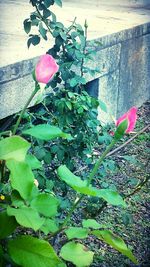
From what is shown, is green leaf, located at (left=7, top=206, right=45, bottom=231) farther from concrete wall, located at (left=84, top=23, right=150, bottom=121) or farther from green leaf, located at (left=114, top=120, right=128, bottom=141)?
concrete wall, located at (left=84, top=23, right=150, bottom=121)

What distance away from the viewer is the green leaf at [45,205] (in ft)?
3.44

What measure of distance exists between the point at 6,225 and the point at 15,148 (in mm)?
172

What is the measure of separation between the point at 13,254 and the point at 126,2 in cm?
467

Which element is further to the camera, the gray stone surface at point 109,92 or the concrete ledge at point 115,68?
the gray stone surface at point 109,92

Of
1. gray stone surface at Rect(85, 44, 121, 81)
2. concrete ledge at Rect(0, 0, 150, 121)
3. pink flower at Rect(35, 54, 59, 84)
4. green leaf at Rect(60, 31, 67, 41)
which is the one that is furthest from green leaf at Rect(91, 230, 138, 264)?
gray stone surface at Rect(85, 44, 121, 81)

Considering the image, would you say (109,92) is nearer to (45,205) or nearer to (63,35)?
(63,35)

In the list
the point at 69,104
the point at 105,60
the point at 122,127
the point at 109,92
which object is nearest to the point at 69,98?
the point at 69,104

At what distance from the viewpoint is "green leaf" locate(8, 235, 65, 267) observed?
1.00m

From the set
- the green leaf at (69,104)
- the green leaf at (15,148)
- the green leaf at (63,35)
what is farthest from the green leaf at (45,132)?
the green leaf at (63,35)

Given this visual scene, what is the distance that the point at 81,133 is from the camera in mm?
1904

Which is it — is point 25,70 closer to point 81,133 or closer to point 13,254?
point 81,133

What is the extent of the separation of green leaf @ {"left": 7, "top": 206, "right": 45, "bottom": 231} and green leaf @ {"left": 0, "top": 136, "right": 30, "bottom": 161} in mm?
106

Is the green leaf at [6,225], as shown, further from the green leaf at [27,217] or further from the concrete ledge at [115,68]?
the concrete ledge at [115,68]

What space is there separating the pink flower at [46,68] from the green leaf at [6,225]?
0.32m
